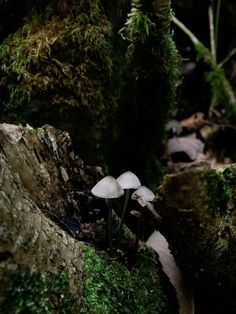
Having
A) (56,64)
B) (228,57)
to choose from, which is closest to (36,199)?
(56,64)

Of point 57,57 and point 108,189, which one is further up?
point 57,57

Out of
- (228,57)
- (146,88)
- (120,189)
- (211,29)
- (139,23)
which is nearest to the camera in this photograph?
(120,189)

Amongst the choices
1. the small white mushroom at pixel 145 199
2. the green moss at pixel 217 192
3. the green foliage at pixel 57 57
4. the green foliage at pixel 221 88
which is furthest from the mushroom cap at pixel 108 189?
the green foliage at pixel 221 88

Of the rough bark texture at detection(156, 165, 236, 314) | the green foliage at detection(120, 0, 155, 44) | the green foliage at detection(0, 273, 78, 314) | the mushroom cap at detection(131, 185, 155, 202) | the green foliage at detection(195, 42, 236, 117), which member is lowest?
the green foliage at detection(0, 273, 78, 314)

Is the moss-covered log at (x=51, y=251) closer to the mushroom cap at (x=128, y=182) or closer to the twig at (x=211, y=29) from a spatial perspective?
the mushroom cap at (x=128, y=182)

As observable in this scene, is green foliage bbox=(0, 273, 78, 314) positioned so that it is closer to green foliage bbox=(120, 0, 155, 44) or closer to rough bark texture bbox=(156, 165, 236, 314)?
rough bark texture bbox=(156, 165, 236, 314)

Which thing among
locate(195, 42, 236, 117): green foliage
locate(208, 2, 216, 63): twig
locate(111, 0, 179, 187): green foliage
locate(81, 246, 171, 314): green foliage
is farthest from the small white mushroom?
locate(208, 2, 216, 63): twig

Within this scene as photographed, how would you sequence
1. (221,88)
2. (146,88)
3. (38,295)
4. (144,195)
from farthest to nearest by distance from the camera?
(221,88) → (146,88) → (144,195) → (38,295)

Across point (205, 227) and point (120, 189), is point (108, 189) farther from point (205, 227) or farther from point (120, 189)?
point (205, 227)

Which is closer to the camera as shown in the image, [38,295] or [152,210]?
[38,295]
